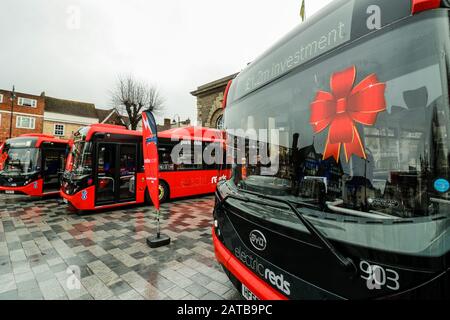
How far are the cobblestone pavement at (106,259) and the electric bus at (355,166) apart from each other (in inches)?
56.2

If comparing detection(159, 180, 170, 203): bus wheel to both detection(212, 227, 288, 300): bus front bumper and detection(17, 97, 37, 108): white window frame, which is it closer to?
detection(212, 227, 288, 300): bus front bumper

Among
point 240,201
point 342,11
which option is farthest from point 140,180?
point 342,11

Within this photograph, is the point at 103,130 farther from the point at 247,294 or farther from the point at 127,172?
the point at 247,294

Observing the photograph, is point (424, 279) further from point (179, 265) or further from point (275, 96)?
point (179, 265)

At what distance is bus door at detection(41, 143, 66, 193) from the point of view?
9.78m

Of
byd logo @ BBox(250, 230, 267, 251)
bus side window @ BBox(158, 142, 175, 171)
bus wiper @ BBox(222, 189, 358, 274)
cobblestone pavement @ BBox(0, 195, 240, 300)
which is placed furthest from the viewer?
bus side window @ BBox(158, 142, 175, 171)

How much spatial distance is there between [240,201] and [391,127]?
1.42m

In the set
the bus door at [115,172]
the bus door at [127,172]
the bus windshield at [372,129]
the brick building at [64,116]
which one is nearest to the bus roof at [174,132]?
the bus door at [115,172]

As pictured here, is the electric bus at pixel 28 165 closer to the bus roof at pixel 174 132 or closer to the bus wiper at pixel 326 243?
the bus roof at pixel 174 132

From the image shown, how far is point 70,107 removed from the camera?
110ft

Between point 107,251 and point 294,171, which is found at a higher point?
point 294,171

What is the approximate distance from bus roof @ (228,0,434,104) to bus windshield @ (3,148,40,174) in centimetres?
1134

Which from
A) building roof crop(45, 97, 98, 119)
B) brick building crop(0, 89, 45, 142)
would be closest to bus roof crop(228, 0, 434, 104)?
brick building crop(0, 89, 45, 142)

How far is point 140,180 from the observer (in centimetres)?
794
